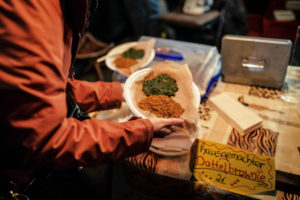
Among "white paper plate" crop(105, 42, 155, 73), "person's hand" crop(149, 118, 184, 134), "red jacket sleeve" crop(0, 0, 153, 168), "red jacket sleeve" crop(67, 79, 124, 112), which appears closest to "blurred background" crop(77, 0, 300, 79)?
"white paper plate" crop(105, 42, 155, 73)

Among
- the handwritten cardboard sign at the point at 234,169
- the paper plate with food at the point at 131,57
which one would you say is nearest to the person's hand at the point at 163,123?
the handwritten cardboard sign at the point at 234,169

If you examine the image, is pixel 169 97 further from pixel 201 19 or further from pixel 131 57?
pixel 201 19

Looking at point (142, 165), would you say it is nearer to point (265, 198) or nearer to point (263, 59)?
point (265, 198)

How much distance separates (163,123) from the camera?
102 cm

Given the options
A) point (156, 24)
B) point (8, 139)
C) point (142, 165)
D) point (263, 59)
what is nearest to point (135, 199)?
point (142, 165)

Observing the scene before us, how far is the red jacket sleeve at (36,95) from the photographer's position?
2.16 ft

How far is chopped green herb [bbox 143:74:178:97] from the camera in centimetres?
122

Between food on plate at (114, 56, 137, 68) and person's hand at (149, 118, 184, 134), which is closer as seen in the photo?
person's hand at (149, 118, 184, 134)

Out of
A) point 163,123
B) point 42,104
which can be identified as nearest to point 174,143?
point 163,123

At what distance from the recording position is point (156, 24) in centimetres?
388

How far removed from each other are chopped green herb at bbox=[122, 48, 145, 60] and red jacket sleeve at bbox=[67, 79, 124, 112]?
513 mm

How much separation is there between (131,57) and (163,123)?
3.01 feet

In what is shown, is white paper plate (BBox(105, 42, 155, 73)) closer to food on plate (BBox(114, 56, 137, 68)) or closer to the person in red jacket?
food on plate (BBox(114, 56, 137, 68))

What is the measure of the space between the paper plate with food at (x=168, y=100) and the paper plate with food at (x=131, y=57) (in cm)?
34
